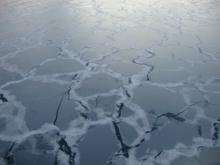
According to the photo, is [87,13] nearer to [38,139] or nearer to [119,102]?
[119,102]

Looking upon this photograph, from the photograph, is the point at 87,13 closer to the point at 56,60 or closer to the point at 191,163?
the point at 56,60

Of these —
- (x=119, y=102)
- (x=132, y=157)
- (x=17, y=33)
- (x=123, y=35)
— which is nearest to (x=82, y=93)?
(x=119, y=102)

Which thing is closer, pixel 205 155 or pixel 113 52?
pixel 205 155

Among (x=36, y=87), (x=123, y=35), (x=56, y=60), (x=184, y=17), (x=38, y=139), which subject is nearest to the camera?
(x=38, y=139)

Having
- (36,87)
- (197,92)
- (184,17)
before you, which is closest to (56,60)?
(36,87)

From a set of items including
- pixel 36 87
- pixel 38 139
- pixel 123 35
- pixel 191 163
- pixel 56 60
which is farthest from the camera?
pixel 123 35

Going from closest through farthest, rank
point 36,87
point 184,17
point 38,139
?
1. point 38,139
2. point 36,87
3. point 184,17
